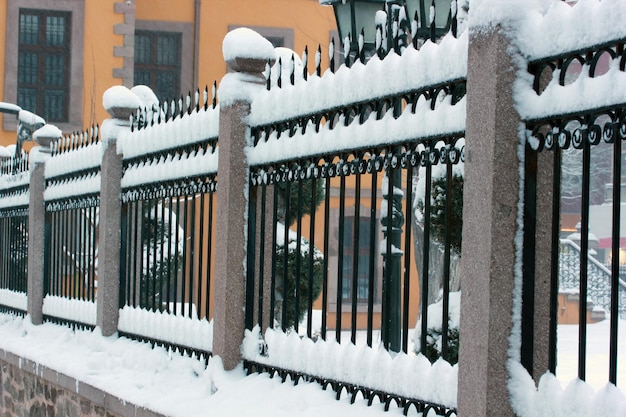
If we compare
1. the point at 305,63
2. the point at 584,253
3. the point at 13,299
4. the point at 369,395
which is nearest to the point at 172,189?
the point at 305,63

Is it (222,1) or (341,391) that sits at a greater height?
(222,1)

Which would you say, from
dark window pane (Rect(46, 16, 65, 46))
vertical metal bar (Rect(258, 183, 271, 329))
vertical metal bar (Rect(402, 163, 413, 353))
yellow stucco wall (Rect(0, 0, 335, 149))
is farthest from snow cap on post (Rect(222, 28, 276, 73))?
yellow stucco wall (Rect(0, 0, 335, 149))

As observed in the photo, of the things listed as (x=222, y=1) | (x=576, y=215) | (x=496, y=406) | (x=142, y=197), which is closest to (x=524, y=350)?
(x=496, y=406)

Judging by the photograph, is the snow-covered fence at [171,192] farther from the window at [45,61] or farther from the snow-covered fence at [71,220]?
the window at [45,61]

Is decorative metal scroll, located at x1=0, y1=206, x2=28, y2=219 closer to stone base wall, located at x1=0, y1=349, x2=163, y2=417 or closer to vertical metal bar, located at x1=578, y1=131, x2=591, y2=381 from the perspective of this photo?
stone base wall, located at x1=0, y1=349, x2=163, y2=417

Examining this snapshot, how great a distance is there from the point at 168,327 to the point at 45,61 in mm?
13954

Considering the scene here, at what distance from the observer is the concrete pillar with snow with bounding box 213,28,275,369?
5703 mm

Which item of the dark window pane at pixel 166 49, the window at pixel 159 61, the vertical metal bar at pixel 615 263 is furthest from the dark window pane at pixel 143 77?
the vertical metal bar at pixel 615 263

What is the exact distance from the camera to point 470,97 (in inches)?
149

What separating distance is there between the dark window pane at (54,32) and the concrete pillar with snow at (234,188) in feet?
47.9

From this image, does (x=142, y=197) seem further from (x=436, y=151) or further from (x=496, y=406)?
(x=496, y=406)

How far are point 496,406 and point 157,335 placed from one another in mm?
3747

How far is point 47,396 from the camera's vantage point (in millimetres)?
7961

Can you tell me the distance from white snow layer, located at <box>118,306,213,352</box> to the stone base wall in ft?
1.82
